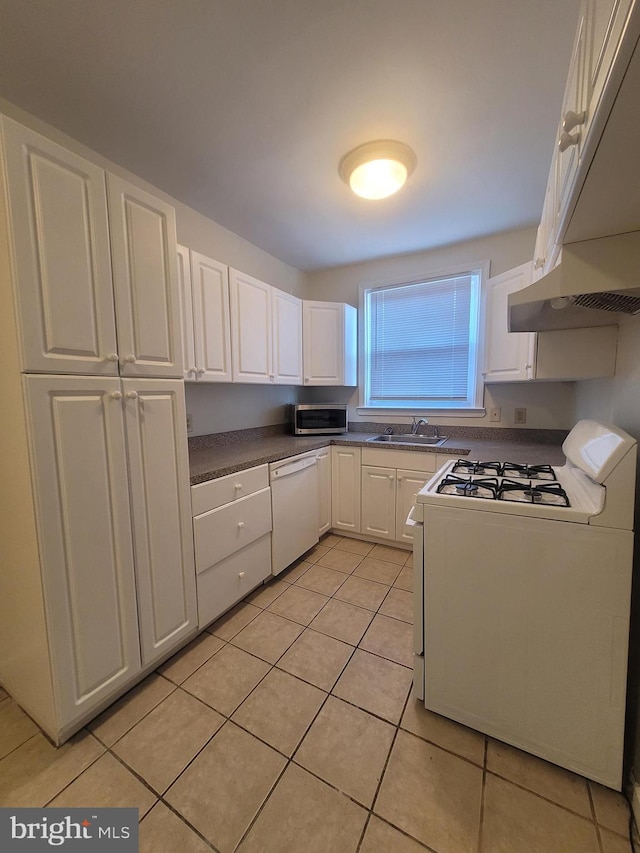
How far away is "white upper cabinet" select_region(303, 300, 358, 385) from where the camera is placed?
297cm

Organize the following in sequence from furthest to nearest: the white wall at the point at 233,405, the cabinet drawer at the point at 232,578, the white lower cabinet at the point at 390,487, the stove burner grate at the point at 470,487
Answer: the white lower cabinet at the point at 390,487
the white wall at the point at 233,405
the cabinet drawer at the point at 232,578
the stove burner grate at the point at 470,487

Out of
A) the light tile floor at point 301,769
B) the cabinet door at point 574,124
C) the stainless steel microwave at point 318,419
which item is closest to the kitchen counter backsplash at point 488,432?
the stainless steel microwave at point 318,419

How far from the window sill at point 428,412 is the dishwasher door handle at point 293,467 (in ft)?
3.06

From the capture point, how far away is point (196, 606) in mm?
1713

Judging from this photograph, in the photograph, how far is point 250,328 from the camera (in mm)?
2381

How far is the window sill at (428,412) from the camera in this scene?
2.86m

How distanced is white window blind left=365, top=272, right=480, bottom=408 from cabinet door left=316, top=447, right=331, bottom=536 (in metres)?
0.88

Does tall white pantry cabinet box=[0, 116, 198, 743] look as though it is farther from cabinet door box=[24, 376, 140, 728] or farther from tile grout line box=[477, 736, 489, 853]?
tile grout line box=[477, 736, 489, 853]

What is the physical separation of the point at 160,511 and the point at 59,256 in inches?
40.6

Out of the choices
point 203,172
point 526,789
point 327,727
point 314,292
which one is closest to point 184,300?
point 203,172

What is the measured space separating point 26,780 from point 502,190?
3.51 metres

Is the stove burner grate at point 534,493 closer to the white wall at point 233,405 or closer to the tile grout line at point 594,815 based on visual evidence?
the tile grout line at point 594,815

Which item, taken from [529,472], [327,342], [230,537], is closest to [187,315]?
[230,537]

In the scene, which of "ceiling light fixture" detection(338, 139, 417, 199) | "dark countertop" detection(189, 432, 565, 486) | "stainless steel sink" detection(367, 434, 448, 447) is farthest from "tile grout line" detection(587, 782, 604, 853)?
"ceiling light fixture" detection(338, 139, 417, 199)
